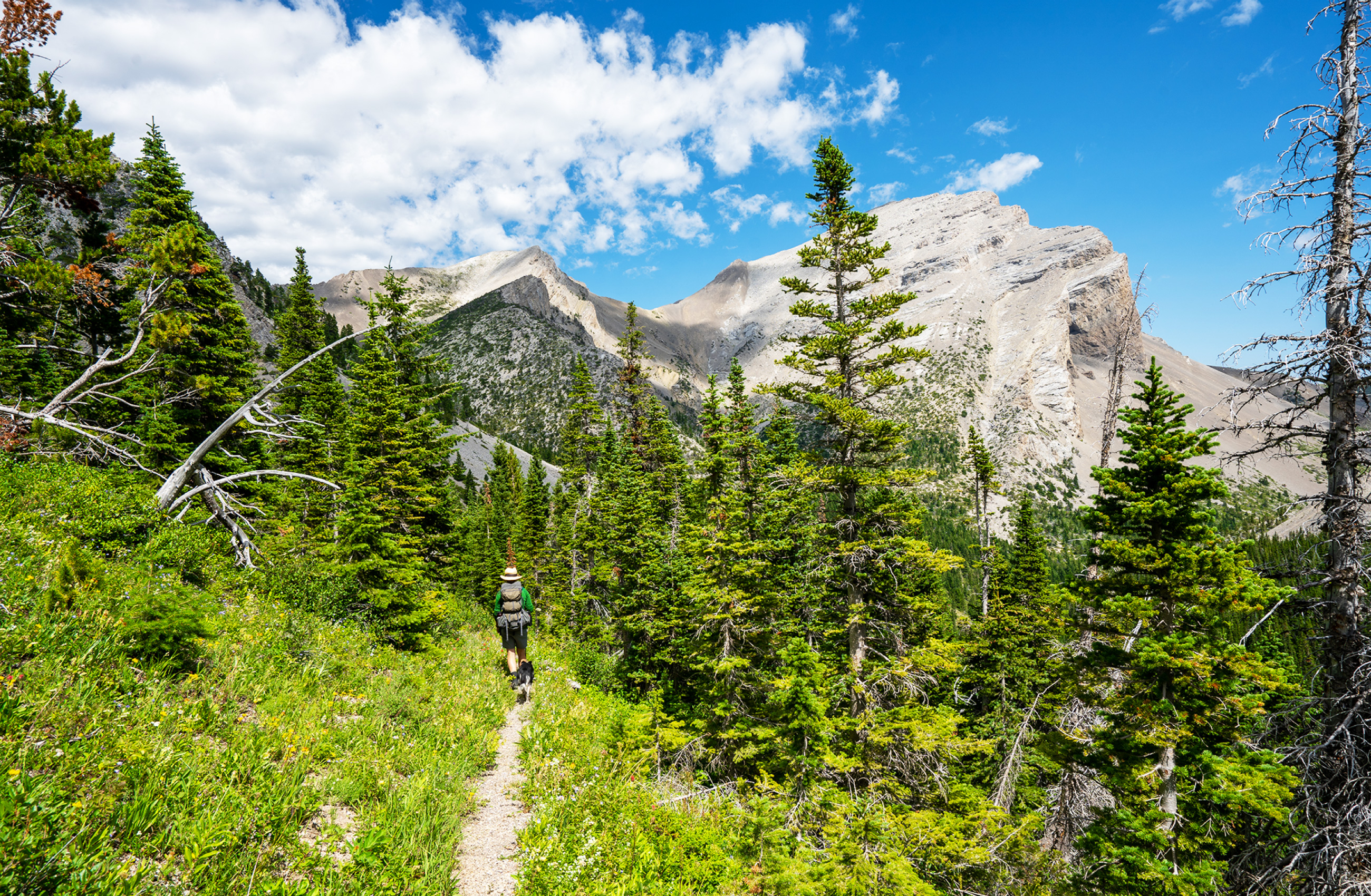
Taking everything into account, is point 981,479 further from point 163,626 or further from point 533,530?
point 163,626

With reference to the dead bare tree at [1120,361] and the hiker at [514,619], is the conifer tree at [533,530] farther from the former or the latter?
the dead bare tree at [1120,361]

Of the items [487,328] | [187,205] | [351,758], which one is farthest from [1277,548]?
[487,328]

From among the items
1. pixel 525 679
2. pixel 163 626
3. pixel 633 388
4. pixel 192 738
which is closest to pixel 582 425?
pixel 633 388

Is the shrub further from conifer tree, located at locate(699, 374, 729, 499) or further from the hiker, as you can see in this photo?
conifer tree, located at locate(699, 374, 729, 499)

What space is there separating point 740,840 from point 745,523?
7.44 meters

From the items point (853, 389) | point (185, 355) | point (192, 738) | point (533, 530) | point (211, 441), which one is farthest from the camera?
point (533, 530)

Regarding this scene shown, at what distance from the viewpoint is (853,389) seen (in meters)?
14.7

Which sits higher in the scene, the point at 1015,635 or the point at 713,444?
the point at 713,444

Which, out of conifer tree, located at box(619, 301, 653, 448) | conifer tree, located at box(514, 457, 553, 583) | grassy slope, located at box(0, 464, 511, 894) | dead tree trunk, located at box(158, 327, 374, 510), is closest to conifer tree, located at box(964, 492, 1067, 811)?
conifer tree, located at box(619, 301, 653, 448)

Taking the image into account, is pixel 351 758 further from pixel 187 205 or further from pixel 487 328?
pixel 487 328

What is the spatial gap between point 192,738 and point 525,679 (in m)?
7.85

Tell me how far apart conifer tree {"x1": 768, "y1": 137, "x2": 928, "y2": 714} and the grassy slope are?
975 centimetres

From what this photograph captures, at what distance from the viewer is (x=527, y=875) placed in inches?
238

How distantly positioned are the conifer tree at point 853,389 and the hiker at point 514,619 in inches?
321
